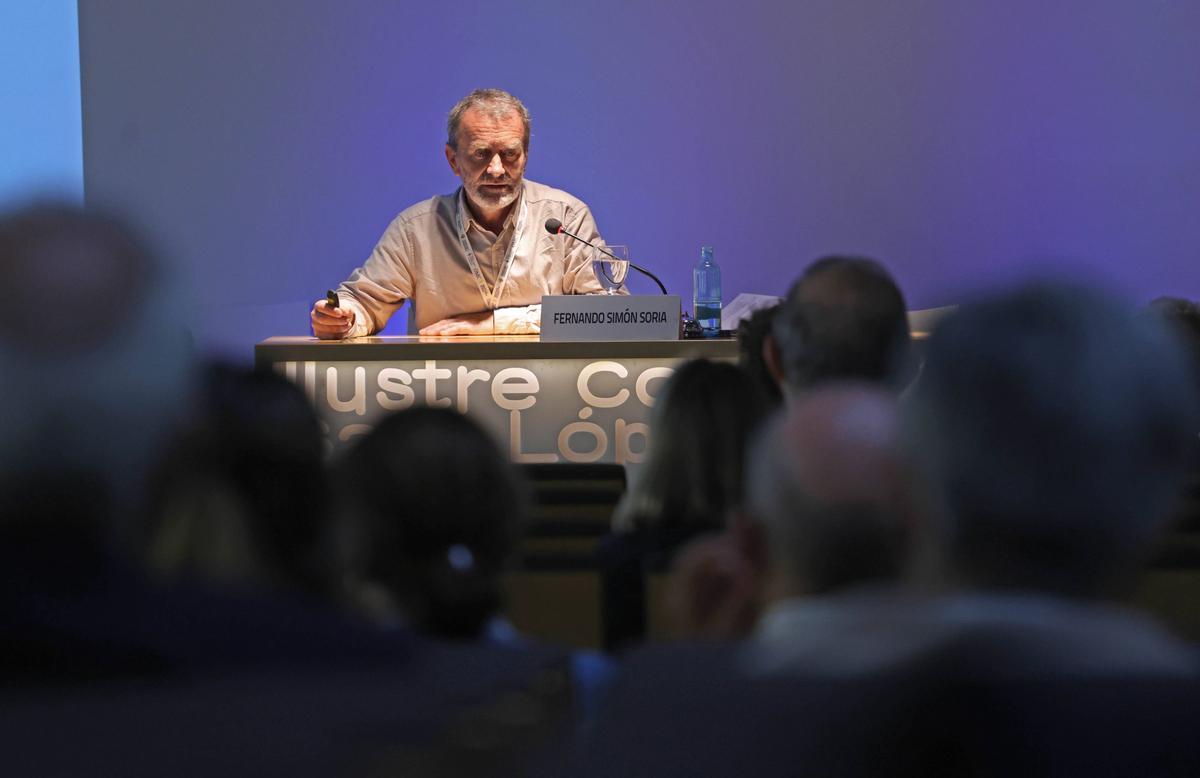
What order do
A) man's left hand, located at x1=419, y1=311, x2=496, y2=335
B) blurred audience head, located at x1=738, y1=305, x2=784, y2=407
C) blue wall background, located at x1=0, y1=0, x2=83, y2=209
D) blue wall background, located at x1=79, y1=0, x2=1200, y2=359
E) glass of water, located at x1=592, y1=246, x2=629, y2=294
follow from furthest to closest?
blue wall background, located at x1=79, y1=0, x2=1200, y2=359 → blue wall background, located at x1=0, y1=0, x2=83, y2=209 → man's left hand, located at x1=419, y1=311, x2=496, y2=335 → glass of water, located at x1=592, y1=246, x2=629, y2=294 → blurred audience head, located at x1=738, y1=305, x2=784, y2=407

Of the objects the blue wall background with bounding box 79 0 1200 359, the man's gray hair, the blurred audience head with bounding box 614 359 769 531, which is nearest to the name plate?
the man's gray hair

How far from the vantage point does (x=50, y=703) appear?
70 centimetres

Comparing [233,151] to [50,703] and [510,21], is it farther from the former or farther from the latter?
[50,703]

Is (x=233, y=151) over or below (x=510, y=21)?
below

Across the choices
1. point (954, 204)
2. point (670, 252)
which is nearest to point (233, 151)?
point (670, 252)

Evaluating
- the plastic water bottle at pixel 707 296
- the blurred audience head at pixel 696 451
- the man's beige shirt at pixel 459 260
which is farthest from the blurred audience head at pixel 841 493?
the man's beige shirt at pixel 459 260

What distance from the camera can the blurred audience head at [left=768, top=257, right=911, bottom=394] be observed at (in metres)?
1.58

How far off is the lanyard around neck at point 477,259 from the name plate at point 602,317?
1.16 meters

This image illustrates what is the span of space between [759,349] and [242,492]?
1.15 meters

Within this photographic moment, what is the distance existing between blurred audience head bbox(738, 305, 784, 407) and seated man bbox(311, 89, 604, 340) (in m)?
2.31

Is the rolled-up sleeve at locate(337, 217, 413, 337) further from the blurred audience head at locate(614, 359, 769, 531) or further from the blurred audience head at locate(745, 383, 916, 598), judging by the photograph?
the blurred audience head at locate(745, 383, 916, 598)

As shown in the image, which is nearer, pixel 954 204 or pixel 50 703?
pixel 50 703

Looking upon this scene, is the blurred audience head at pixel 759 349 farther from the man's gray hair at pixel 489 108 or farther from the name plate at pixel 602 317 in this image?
the man's gray hair at pixel 489 108

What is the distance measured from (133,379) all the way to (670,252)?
4.83 metres
